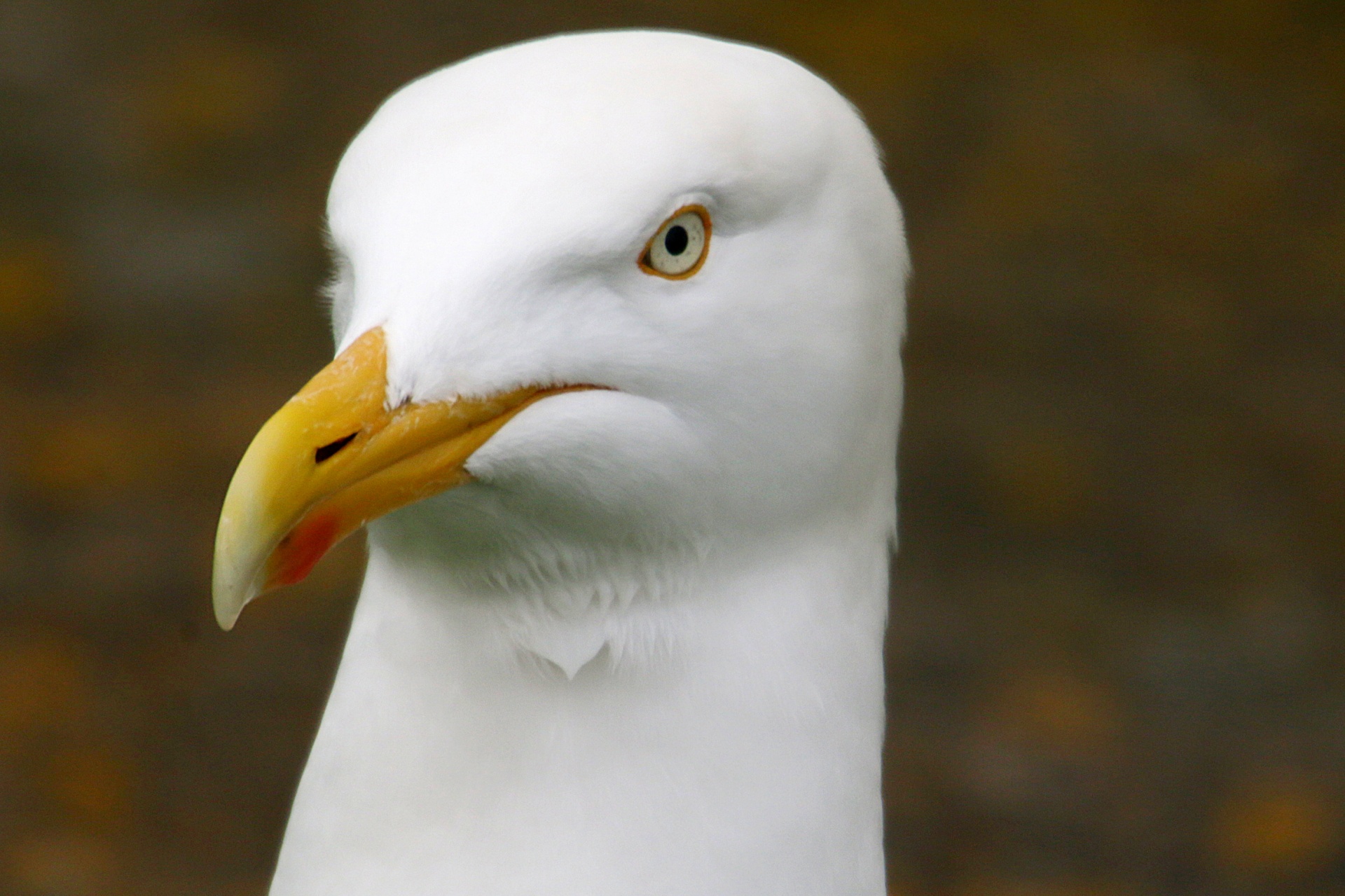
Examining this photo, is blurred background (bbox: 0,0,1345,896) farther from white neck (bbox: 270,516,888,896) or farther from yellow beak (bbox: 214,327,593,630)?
yellow beak (bbox: 214,327,593,630)

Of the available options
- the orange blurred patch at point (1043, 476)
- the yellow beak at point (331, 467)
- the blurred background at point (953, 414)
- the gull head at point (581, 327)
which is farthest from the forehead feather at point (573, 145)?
the orange blurred patch at point (1043, 476)

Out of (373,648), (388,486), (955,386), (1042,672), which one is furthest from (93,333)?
(388,486)

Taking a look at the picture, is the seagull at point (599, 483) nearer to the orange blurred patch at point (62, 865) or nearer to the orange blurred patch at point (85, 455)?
the orange blurred patch at point (62, 865)

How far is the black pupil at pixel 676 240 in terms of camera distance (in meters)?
1.38

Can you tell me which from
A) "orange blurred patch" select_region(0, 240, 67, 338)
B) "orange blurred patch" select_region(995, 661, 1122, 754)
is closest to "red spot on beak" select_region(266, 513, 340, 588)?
"orange blurred patch" select_region(995, 661, 1122, 754)

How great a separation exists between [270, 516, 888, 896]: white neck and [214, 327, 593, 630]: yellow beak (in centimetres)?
23

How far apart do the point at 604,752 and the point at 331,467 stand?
396 mm

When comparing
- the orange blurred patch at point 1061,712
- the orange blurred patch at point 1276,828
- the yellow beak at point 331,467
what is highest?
the yellow beak at point 331,467

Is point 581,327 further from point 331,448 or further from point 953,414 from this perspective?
point 953,414

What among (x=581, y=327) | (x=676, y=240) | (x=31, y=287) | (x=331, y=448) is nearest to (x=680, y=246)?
(x=676, y=240)

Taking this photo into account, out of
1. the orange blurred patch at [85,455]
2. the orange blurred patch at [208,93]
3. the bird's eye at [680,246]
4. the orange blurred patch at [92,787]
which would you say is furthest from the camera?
the orange blurred patch at [208,93]

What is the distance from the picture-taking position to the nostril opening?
49.9 inches

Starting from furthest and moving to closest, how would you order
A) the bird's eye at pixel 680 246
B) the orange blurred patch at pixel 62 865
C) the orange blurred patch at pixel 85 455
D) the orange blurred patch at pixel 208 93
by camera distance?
1. the orange blurred patch at pixel 208 93
2. the orange blurred patch at pixel 85 455
3. the orange blurred patch at pixel 62 865
4. the bird's eye at pixel 680 246

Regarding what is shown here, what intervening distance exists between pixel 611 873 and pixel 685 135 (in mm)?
628
